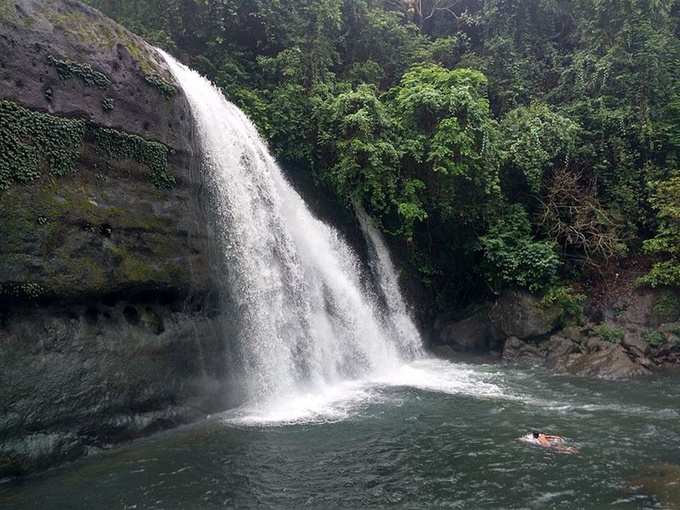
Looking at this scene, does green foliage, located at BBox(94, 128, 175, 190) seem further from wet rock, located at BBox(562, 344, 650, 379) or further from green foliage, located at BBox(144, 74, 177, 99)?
wet rock, located at BBox(562, 344, 650, 379)

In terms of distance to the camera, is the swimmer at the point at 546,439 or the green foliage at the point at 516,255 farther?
the green foliage at the point at 516,255

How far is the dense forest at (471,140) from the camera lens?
16453mm

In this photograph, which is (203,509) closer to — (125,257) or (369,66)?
(125,257)

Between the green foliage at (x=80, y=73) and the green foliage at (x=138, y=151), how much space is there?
854 millimetres

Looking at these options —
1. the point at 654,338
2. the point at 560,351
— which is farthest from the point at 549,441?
the point at 654,338

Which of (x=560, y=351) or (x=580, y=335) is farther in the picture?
(x=580, y=335)

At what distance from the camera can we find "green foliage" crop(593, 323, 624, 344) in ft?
50.9

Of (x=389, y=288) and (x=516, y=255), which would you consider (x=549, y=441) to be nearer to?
(x=389, y=288)

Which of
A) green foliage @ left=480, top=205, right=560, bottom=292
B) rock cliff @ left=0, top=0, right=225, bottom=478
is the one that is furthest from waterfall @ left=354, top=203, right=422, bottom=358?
rock cliff @ left=0, top=0, right=225, bottom=478

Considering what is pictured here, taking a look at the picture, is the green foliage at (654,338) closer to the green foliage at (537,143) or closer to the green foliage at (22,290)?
the green foliage at (537,143)

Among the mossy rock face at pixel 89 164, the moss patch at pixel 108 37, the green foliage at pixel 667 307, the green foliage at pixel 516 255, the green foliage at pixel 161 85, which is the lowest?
the green foliage at pixel 667 307

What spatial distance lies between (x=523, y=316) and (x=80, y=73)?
13.0m

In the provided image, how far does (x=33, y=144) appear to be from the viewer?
9344 millimetres

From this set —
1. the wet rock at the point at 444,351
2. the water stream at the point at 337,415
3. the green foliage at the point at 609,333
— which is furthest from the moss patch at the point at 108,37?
the green foliage at the point at 609,333
